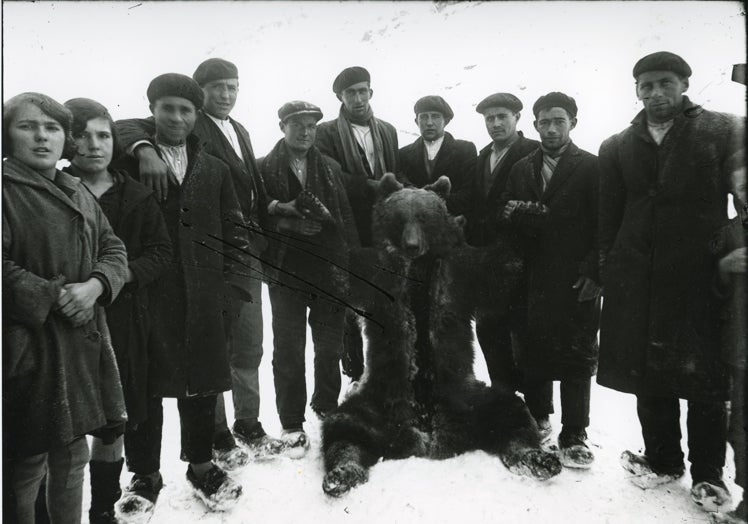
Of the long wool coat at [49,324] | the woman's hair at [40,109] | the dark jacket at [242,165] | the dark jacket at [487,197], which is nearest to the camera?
the long wool coat at [49,324]

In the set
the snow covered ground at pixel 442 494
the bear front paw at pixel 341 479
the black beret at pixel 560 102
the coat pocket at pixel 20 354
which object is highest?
the black beret at pixel 560 102

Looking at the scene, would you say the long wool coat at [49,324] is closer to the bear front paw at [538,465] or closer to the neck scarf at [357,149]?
the neck scarf at [357,149]

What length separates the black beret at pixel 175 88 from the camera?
2.64 m

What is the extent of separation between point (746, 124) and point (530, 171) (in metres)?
1.01

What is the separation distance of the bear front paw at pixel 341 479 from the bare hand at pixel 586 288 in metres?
1.46

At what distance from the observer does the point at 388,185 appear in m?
2.84

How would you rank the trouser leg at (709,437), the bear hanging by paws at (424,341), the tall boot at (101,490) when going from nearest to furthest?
the tall boot at (101,490) < the trouser leg at (709,437) < the bear hanging by paws at (424,341)

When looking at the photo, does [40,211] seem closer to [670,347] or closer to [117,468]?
[117,468]

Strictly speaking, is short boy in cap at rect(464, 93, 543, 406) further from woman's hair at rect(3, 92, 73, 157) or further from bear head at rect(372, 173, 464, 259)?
woman's hair at rect(3, 92, 73, 157)

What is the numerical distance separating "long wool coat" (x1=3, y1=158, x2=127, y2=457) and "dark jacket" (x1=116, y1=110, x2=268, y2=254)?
23.7 inches

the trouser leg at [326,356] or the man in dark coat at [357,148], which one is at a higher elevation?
the man in dark coat at [357,148]

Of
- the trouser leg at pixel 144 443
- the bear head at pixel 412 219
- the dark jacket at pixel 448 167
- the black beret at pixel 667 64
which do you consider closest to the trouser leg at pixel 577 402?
the bear head at pixel 412 219

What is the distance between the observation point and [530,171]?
287 centimetres

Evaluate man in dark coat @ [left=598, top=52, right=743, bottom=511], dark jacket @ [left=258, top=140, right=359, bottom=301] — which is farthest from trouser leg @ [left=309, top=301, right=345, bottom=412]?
man in dark coat @ [left=598, top=52, right=743, bottom=511]
